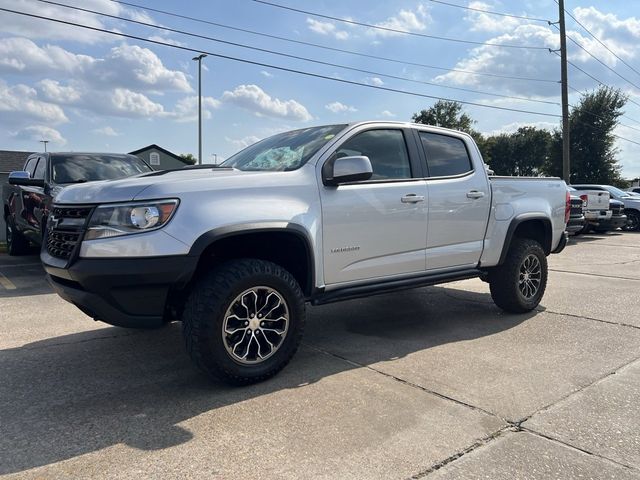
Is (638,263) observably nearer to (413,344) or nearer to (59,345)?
(413,344)

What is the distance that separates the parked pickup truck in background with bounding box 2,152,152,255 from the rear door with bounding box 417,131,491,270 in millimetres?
5192

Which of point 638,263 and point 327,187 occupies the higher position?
point 327,187

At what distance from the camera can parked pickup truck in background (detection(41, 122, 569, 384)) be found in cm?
336

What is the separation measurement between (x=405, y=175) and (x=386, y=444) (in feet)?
8.38

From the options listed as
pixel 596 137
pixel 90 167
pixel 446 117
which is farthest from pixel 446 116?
pixel 90 167

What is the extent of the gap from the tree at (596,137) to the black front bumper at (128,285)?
3887cm

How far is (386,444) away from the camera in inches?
116

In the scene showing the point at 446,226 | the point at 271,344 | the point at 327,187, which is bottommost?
the point at 271,344

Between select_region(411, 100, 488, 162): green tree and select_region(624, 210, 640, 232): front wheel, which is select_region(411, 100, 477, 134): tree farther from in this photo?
select_region(624, 210, 640, 232): front wheel

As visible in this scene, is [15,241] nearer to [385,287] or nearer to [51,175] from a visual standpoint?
[51,175]

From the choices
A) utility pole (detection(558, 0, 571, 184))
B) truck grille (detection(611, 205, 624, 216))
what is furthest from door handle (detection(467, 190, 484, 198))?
utility pole (detection(558, 0, 571, 184))

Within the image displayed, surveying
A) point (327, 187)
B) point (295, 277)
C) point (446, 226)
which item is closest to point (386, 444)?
point (295, 277)

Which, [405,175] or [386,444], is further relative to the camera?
[405,175]

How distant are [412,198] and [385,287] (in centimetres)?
83
